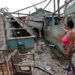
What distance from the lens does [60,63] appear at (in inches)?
220

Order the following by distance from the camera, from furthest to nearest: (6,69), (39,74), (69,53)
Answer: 1. (39,74)
2. (6,69)
3. (69,53)

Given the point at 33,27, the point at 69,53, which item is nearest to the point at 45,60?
the point at 69,53

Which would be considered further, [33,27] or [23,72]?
[33,27]

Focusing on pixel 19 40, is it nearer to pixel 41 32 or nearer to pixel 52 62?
pixel 52 62

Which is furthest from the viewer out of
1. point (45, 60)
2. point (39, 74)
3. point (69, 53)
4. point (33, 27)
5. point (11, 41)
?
point (33, 27)

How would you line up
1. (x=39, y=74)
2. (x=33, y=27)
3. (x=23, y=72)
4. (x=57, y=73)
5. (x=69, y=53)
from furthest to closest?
(x=33, y=27)
(x=57, y=73)
(x=39, y=74)
(x=23, y=72)
(x=69, y=53)

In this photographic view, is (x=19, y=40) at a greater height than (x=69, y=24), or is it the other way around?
(x=69, y=24)

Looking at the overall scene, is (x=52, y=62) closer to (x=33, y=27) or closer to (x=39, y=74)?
(x=39, y=74)

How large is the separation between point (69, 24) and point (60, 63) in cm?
368

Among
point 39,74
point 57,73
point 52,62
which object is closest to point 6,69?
point 39,74

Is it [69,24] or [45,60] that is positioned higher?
[69,24]

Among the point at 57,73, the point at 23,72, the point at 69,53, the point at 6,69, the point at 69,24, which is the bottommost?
the point at 57,73

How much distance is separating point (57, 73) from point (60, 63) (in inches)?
40.2

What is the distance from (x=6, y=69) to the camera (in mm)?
2967
